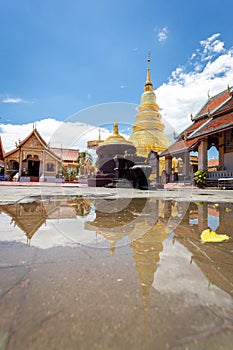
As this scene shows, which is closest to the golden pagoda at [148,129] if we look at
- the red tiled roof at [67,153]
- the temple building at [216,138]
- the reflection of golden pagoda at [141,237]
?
the temple building at [216,138]

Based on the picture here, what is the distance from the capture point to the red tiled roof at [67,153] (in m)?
36.3

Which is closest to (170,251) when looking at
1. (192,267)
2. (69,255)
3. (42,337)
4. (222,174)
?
(192,267)

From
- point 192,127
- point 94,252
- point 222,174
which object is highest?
point 192,127

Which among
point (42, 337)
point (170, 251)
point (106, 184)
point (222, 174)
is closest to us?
point (42, 337)

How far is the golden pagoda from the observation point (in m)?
26.9

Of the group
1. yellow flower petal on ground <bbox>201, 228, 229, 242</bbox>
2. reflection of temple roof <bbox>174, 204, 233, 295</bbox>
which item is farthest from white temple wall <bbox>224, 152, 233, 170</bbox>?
reflection of temple roof <bbox>174, 204, 233, 295</bbox>

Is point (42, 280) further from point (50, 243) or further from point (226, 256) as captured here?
point (226, 256)

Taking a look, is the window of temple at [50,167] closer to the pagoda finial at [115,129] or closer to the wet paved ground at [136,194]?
the pagoda finial at [115,129]

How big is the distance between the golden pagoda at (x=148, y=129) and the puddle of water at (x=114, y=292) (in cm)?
2442

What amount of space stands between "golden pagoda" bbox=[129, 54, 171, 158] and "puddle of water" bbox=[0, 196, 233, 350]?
24.4 meters

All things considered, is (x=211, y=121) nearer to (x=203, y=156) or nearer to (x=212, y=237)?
(x=203, y=156)

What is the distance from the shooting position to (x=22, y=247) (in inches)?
76.9

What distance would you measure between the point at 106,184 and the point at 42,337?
51.3ft

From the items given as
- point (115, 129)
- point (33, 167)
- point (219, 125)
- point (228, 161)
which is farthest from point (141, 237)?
point (33, 167)
